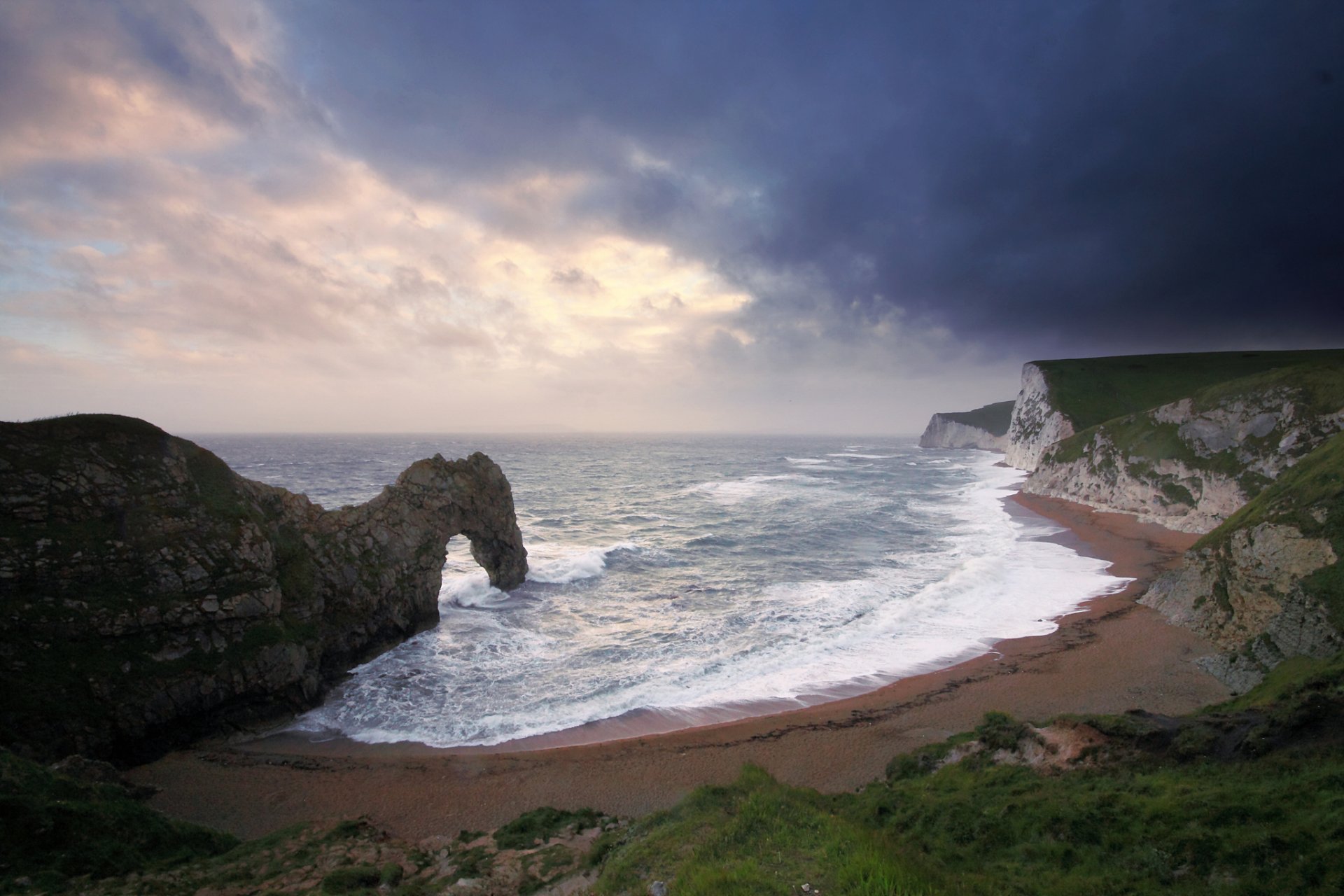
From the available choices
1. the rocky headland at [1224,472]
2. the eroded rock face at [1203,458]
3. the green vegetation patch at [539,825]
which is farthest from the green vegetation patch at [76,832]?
the eroded rock face at [1203,458]

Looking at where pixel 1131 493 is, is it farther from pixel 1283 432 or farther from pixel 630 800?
pixel 630 800

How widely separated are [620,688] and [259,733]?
12517 mm

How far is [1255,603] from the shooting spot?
19953 millimetres

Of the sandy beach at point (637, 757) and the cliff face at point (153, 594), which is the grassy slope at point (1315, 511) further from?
the cliff face at point (153, 594)

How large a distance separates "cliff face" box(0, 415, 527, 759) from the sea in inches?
109

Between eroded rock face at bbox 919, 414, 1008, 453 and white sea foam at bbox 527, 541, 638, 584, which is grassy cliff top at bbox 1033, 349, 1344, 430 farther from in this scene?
white sea foam at bbox 527, 541, 638, 584

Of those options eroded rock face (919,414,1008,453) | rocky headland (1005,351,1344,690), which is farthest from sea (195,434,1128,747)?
eroded rock face (919,414,1008,453)

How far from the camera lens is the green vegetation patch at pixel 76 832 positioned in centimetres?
958

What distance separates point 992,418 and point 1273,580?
620 feet

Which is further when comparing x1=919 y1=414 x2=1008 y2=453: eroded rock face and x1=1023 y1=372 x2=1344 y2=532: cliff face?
x1=919 y1=414 x2=1008 y2=453: eroded rock face

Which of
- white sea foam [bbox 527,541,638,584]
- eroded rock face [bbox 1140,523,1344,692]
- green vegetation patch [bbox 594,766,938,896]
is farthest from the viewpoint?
white sea foam [bbox 527,541,638,584]

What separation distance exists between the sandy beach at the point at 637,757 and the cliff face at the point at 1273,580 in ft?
4.88

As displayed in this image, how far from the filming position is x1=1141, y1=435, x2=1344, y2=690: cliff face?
16.7m

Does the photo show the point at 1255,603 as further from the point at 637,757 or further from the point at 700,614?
the point at 637,757
